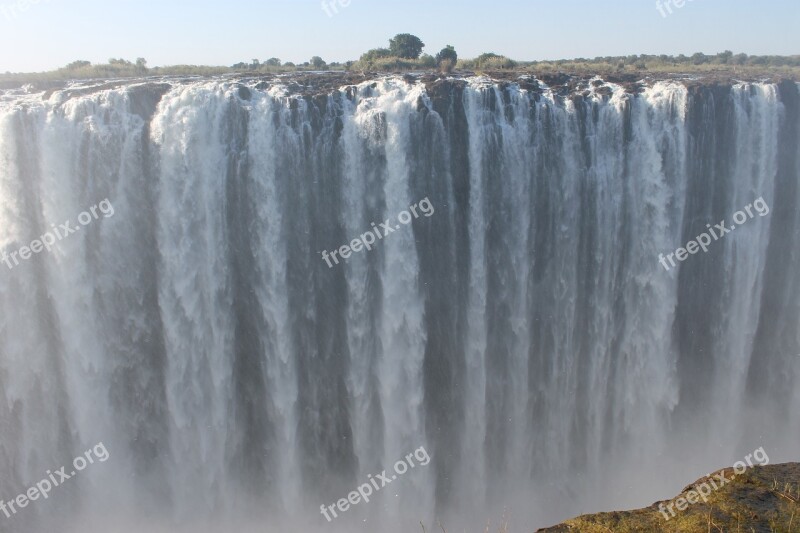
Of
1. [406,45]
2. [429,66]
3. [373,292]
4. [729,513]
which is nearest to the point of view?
[729,513]

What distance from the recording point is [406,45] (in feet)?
103

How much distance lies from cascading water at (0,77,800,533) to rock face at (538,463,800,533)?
1149 centimetres

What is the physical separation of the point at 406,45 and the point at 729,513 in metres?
29.3

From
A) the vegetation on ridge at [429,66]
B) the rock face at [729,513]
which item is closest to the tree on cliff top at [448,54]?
the vegetation on ridge at [429,66]

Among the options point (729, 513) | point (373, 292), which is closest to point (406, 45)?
point (373, 292)

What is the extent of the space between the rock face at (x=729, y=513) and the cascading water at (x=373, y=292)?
452 inches

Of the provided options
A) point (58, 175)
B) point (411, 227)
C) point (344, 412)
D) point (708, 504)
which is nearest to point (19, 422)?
point (58, 175)

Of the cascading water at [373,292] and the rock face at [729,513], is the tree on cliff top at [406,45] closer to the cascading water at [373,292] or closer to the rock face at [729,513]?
the cascading water at [373,292]

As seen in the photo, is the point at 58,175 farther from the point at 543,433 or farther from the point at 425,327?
the point at 543,433

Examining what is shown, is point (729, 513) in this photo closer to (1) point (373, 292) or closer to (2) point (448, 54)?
(1) point (373, 292)

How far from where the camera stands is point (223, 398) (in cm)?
1697

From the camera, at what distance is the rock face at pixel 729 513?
209 inches

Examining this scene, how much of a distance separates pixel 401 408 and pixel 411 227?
506cm

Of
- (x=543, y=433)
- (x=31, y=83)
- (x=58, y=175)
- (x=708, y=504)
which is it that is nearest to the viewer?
(x=708, y=504)
